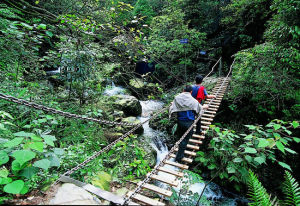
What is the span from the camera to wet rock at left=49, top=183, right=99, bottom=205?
114cm

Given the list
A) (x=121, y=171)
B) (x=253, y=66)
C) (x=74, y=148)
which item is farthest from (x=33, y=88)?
(x=253, y=66)

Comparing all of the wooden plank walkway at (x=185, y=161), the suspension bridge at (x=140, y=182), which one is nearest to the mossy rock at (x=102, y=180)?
the suspension bridge at (x=140, y=182)

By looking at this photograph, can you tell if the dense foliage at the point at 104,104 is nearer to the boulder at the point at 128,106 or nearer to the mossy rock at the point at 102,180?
the mossy rock at the point at 102,180

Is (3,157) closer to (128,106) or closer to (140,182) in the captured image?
(140,182)

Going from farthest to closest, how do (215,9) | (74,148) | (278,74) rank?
(215,9) → (278,74) → (74,148)

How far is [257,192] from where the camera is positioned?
8.48 ft

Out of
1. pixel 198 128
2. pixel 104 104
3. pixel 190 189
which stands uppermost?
pixel 198 128

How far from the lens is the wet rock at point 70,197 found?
3.73 feet

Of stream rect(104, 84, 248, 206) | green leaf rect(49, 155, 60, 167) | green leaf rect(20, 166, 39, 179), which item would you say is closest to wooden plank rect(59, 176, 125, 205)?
green leaf rect(49, 155, 60, 167)

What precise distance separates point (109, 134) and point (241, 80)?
15.6 feet

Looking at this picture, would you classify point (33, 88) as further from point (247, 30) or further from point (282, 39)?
point (247, 30)

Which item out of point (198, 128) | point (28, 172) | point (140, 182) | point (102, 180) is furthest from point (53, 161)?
point (198, 128)

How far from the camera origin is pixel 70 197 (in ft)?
3.97

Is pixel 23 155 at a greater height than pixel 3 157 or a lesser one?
greater
